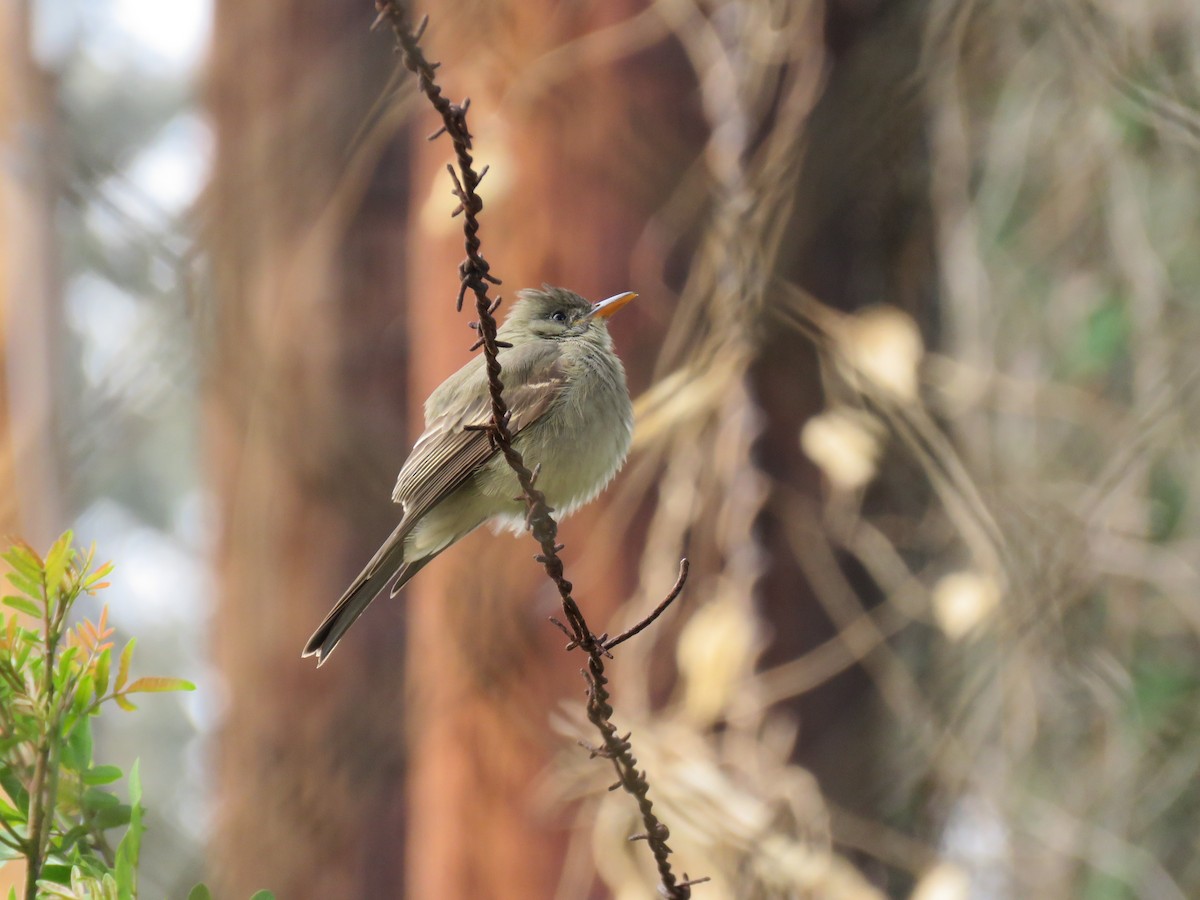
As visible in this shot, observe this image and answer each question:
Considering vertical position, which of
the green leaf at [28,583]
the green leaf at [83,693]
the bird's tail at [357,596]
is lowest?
the green leaf at [83,693]

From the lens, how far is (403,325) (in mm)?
4074

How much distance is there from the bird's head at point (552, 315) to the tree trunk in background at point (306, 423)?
1553 mm

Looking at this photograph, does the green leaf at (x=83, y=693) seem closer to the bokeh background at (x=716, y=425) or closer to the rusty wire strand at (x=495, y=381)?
the rusty wire strand at (x=495, y=381)

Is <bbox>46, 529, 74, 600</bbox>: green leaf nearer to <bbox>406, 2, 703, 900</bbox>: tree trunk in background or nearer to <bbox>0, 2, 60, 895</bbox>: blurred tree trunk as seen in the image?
<bbox>406, 2, 703, 900</bbox>: tree trunk in background

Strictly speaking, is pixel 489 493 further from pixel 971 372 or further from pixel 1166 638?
pixel 1166 638

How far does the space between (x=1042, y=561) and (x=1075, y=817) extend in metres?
0.97

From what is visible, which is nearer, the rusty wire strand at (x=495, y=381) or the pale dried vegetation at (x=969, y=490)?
the rusty wire strand at (x=495, y=381)

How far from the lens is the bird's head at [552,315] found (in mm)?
2262

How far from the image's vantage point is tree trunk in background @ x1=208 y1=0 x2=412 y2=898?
375cm

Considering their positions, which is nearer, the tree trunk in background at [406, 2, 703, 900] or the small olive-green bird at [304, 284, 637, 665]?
the small olive-green bird at [304, 284, 637, 665]

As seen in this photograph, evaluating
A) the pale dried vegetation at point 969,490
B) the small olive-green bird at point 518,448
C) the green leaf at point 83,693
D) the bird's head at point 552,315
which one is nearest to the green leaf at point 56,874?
the green leaf at point 83,693

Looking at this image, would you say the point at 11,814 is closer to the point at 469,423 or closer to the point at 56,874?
the point at 56,874

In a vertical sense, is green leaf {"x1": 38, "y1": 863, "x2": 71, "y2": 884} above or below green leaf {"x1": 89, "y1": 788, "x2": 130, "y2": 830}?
below

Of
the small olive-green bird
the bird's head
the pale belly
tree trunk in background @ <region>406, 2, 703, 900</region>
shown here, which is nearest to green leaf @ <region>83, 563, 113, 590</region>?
the small olive-green bird
